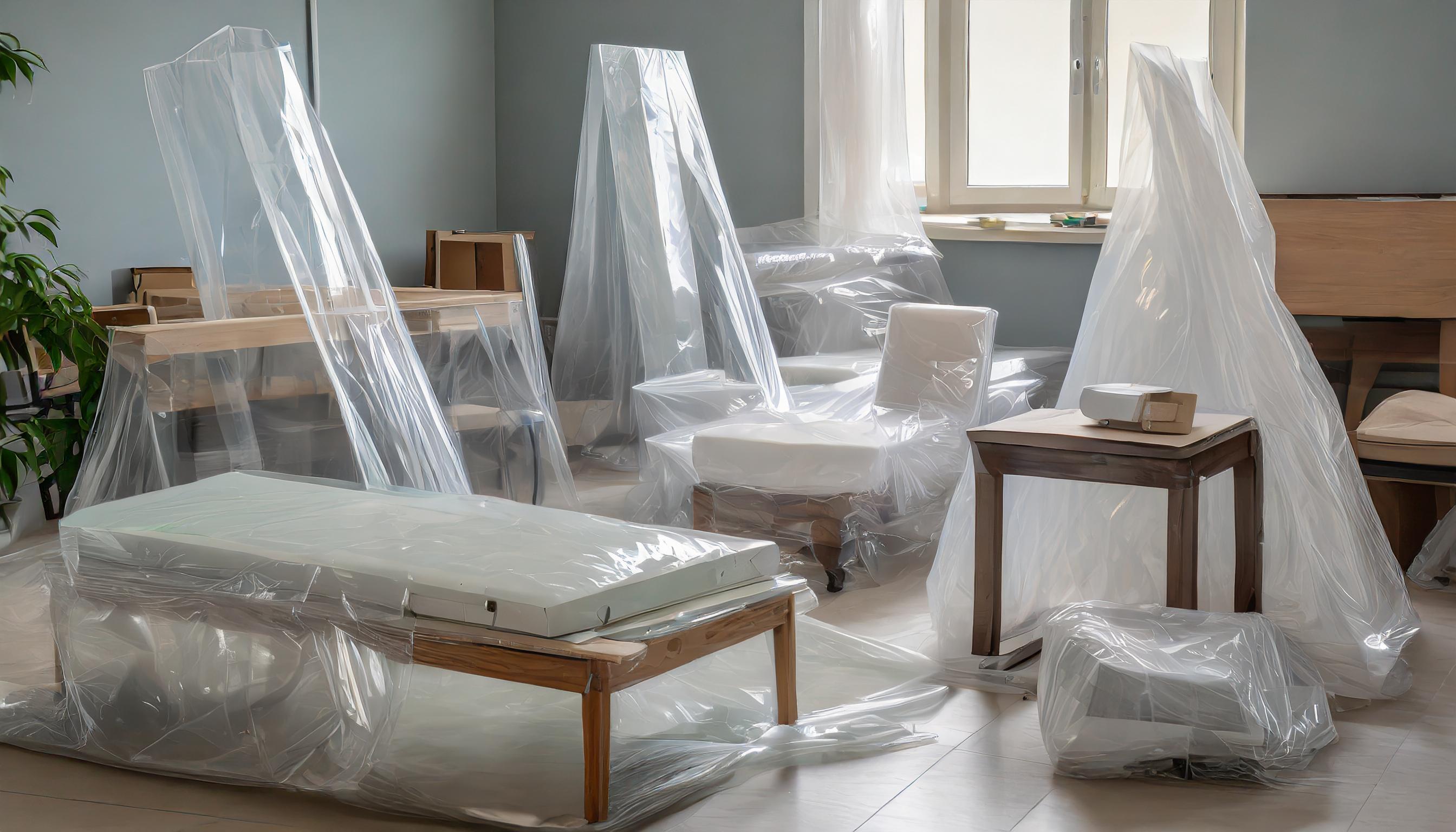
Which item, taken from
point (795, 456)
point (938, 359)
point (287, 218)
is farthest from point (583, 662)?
point (938, 359)

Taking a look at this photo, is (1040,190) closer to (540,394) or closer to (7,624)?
(540,394)

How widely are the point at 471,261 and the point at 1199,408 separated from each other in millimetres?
3676

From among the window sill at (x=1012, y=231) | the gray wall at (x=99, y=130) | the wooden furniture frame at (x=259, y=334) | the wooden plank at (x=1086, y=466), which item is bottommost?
the wooden plank at (x=1086, y=466)

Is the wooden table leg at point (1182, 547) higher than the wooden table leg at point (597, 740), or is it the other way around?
the wooden table leg at point (1182, 547)

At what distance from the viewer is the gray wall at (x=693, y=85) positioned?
5570 mm

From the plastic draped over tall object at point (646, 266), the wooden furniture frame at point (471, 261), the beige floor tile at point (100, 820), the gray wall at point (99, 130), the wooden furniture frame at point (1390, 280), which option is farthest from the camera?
the wooden furniture frame at point (471, 261)

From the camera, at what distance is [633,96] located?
3.84 meters

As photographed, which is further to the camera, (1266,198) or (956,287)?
(956,287)

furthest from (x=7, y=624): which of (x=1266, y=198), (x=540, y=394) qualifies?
(x=1266, y=198)

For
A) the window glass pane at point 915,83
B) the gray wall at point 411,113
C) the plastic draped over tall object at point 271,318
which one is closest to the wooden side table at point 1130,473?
the plastic draped over tall object at point 271,318

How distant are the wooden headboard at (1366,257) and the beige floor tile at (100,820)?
9.68ft

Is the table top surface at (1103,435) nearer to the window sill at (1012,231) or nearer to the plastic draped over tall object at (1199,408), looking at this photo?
the plastic draped over tall object at (1199,408)

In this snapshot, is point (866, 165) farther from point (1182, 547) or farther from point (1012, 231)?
point (1182, 547)

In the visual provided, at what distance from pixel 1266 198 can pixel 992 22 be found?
164 cm
